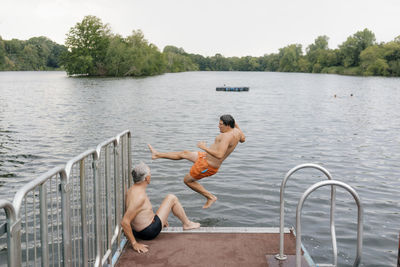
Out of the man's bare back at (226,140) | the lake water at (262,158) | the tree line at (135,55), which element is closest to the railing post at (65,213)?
the man's bare back at (226,140)

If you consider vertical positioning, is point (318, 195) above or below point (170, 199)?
below

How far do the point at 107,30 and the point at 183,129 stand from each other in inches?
3904

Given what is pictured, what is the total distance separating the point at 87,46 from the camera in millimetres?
112625

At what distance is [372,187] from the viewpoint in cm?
1152

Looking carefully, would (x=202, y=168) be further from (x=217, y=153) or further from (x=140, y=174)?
(x=140, y=174)

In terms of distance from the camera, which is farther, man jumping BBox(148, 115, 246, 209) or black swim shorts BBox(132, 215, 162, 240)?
man jumping BBox(148, 115, 246, 209)

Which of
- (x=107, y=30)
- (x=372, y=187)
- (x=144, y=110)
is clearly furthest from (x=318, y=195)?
(x=107, y=30)

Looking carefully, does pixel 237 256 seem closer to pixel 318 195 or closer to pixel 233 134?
pixel 233 134

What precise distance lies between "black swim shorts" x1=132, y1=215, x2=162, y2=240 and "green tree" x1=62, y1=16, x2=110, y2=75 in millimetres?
105995

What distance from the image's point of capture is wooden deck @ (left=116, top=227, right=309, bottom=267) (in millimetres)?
5203

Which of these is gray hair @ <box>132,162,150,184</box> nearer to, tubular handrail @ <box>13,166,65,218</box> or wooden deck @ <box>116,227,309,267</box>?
wooden deck @ <box>116,227,309,267</box>

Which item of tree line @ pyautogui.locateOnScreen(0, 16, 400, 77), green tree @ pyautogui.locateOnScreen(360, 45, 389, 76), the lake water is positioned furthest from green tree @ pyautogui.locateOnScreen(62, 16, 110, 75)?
the lake water

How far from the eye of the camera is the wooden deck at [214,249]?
5.20m

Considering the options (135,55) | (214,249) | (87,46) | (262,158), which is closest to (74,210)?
(214,249)
